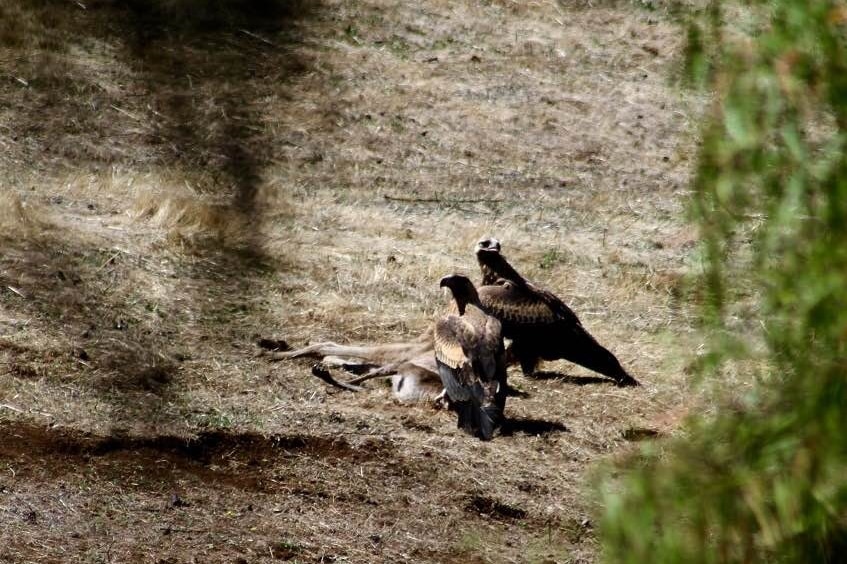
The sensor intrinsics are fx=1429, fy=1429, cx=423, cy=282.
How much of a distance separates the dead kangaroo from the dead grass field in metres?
0.10

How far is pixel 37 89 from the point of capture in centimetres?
1299

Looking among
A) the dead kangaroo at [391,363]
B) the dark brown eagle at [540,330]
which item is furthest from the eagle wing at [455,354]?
the dark brown eagle at [540,330]

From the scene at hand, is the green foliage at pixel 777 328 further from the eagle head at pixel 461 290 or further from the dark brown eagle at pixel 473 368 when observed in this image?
the eagle head at pixel 461 290

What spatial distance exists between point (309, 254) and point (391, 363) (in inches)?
90.3

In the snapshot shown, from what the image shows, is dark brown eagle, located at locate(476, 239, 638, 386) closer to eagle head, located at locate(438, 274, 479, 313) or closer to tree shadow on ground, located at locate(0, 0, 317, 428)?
eagle head, located at locate(438, 274, 479, 313)

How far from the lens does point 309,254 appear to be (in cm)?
1023

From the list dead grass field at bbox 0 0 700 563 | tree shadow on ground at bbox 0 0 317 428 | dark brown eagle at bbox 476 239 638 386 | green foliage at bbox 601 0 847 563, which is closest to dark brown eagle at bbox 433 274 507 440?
dead grass field at bbox 0 0 700 563

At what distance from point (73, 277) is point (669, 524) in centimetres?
671

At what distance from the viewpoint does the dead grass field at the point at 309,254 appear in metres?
6.42

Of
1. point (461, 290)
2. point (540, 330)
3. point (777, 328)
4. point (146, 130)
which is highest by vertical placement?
point (777, 328)

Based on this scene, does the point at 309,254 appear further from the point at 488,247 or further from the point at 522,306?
the point at 522,306

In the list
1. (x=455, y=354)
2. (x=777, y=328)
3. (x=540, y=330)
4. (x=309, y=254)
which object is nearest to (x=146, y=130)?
(x=309, y=254)

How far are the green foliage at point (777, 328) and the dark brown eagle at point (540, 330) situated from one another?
5229mm

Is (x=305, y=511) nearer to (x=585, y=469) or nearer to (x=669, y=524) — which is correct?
(x=585, y=469)
